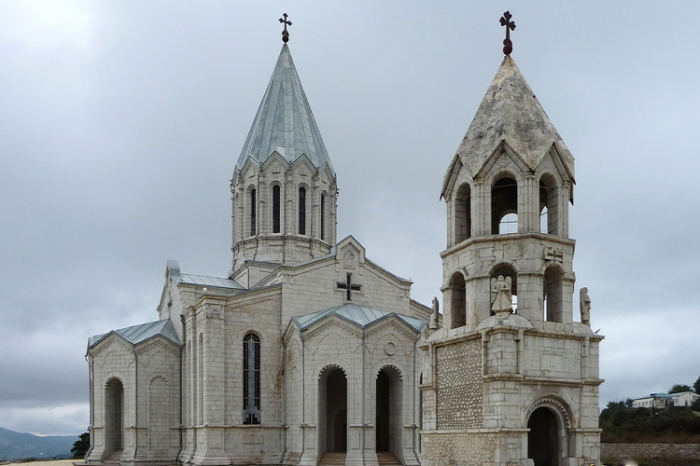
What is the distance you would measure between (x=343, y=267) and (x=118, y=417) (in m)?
12.1

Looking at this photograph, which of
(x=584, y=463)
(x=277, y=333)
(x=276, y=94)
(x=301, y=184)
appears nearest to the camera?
(x=584, y=463)

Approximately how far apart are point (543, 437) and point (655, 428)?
122 ft

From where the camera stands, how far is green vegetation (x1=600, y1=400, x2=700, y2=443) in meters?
47.8

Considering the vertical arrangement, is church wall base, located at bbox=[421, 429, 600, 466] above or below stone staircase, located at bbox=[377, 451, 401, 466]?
above

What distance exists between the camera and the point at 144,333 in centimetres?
3425

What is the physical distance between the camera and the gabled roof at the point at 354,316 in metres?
30.2

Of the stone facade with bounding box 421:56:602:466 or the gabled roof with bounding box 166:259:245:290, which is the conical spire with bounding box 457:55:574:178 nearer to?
the stone facade with bounding box 421:56:602:466

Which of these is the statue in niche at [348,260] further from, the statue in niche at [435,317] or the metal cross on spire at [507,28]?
the metal cross on spire at [507,28]

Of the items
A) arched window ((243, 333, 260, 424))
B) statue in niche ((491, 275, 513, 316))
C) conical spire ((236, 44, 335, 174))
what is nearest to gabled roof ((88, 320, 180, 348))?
arched window ((243, 333, 260, 424))

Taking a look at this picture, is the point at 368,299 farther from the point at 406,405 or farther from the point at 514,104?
the point at 514,104

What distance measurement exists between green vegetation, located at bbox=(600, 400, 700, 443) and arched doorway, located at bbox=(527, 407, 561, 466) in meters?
33.1

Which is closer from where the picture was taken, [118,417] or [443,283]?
[443,283]

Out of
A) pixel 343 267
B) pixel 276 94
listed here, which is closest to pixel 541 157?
pixel 343 267

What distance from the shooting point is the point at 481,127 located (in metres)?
18.4
